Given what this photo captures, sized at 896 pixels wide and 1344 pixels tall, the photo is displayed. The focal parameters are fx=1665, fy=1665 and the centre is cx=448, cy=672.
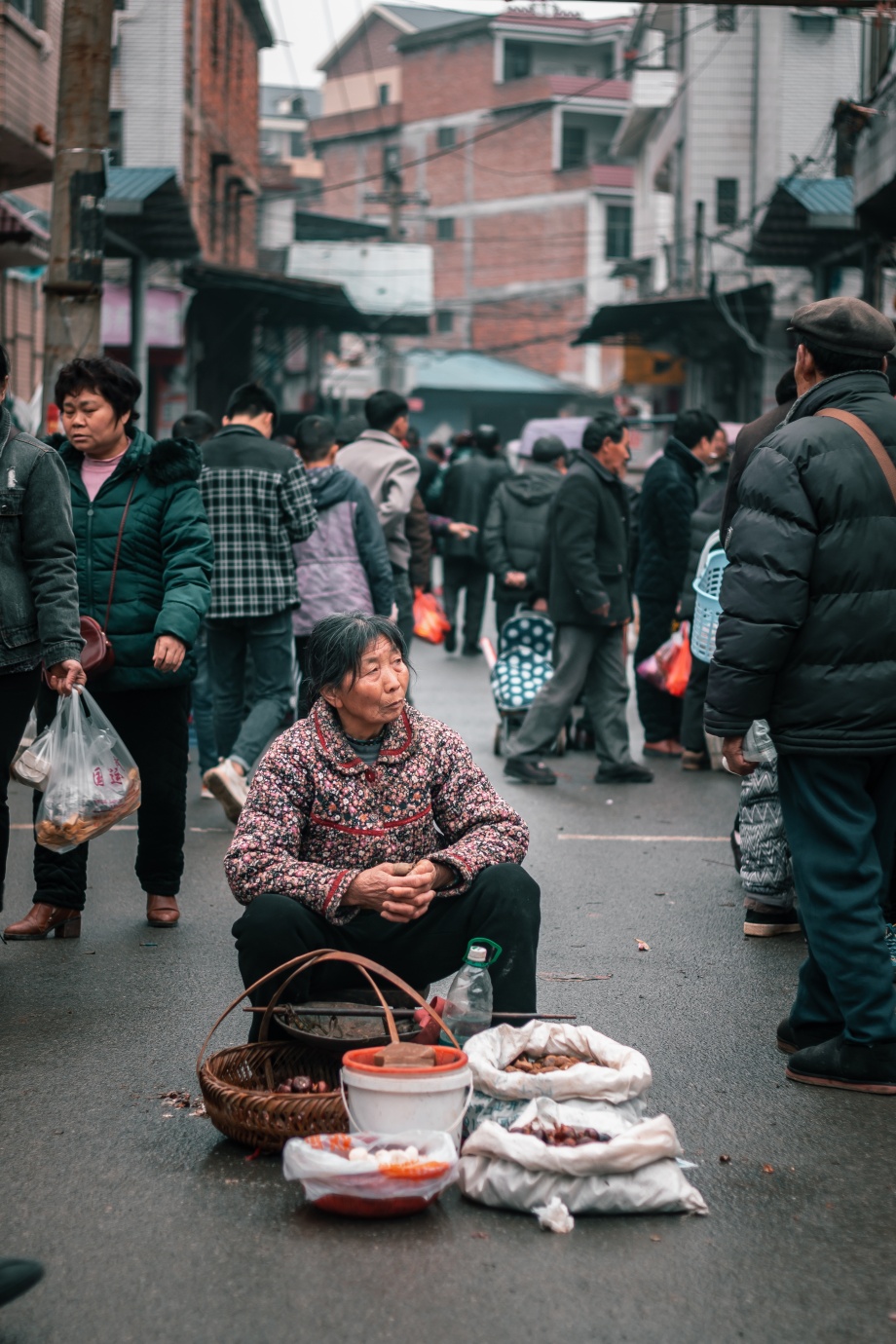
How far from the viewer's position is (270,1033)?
4.17 m

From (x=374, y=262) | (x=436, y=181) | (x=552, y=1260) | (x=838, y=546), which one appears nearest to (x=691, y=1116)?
(x=552, y=1260)

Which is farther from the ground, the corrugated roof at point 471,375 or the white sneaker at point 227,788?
the corrugated roof at point 471,375

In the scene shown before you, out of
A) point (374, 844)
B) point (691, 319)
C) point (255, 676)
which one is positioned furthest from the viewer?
point (691, 319)

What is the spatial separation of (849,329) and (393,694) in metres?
1.62

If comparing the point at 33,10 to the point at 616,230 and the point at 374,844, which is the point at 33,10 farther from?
the point at 616,230

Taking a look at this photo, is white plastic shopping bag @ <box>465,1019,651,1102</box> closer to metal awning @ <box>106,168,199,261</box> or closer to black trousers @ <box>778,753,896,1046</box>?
black trousers @ <box>778,753,896,1046</box>

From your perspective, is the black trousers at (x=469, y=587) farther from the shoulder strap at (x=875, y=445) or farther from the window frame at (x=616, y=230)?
the window frame at (x=616, y=230)

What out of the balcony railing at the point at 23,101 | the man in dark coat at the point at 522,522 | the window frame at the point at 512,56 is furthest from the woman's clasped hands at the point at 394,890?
the window frame at the point at 512,56

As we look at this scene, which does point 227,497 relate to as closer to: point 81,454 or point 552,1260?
point 81,454

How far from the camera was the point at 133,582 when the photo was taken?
6188mm

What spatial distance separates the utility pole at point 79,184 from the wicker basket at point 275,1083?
661 cm

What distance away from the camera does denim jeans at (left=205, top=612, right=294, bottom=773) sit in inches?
329

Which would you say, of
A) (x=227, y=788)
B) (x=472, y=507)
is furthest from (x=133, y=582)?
(x=472, y=507)

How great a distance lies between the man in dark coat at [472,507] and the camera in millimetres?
16812
